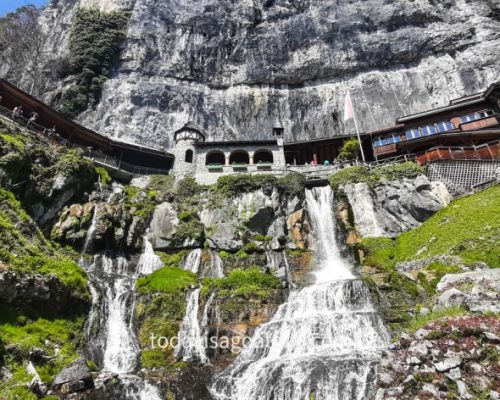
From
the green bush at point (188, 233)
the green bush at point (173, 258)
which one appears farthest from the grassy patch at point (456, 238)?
the green bush at point (173, 258)

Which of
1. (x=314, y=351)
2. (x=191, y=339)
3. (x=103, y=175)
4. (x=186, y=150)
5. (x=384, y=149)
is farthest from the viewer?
(x=186, y=150)

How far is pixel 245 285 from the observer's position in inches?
776

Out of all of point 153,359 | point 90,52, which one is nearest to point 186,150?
point 153,359

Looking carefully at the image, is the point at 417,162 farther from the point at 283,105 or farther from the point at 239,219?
the point at 283,105

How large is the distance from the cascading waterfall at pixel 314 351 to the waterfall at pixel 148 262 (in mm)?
9730

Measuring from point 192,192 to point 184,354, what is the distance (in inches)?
668

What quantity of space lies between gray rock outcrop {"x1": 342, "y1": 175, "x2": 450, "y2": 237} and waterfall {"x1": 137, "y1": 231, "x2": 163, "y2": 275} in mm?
14626

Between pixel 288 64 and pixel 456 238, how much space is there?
37206mm

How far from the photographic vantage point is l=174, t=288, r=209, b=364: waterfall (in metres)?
16.0

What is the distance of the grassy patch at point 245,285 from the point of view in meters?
19.0

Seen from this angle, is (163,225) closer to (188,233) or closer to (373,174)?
(188,233)

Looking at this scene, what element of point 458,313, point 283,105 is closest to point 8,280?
point 458,313

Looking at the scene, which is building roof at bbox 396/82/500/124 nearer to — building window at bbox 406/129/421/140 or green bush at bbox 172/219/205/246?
building window at bbox 406/129/421/140

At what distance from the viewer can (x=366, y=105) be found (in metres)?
46.1
